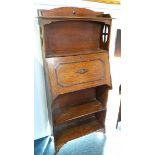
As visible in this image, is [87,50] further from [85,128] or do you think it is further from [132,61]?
[132,61]

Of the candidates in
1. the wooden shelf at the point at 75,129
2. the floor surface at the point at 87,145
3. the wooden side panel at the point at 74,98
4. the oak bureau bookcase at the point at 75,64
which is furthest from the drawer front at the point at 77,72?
the floor surface at the point at 87,145

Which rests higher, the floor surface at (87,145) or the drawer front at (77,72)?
the drawer front at (77,72)

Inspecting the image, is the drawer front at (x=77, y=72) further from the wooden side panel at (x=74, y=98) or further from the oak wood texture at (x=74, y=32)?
the wooden side panel at (x=74, y=98)

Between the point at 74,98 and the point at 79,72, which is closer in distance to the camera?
the point at 79,72

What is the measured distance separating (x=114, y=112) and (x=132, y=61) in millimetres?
1451

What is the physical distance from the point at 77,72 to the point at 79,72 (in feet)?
0.06

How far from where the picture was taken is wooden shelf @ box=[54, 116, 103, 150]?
152 centimetres

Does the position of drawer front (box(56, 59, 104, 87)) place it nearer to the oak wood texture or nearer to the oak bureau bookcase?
the oak bureau bookcase

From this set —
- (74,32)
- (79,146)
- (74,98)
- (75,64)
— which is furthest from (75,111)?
(74,32)

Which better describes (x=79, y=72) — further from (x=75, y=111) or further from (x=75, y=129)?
(x=75, y=129)

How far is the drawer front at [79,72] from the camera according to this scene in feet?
4.06

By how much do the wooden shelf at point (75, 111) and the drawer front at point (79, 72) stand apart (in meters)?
0.34

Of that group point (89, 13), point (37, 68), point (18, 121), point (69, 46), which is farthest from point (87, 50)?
point (18, 121)

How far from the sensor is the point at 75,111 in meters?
1.54
